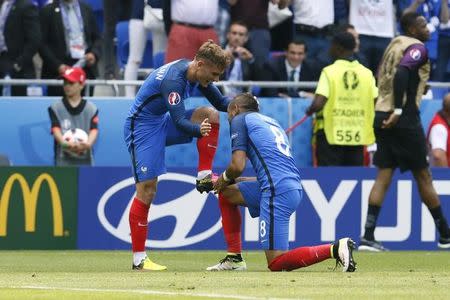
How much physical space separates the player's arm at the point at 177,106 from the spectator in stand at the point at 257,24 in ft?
21.5

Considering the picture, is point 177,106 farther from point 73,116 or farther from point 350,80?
point 350,80

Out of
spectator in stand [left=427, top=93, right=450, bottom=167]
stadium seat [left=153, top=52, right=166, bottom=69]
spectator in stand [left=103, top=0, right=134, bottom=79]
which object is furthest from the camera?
spectator in stand [left=103, top=0, right=134, bottom=79]

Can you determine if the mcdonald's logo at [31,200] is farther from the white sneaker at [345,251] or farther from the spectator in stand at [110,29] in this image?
the white sneaker at [345,251]

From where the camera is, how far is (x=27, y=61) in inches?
719

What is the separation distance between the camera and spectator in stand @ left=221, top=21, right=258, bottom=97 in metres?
18.5

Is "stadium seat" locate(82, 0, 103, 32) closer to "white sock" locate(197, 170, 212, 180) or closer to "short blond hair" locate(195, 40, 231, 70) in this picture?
"white sock" locate(197, 170, 212, 180)

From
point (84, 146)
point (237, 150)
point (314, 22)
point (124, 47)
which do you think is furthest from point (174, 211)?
point (237, 150)

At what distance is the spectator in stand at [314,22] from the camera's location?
19.0 metres

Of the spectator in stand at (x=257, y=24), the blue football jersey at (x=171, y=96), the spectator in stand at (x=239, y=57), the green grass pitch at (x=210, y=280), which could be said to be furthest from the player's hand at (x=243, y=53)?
the blue football jersey at (x=171, y=96)

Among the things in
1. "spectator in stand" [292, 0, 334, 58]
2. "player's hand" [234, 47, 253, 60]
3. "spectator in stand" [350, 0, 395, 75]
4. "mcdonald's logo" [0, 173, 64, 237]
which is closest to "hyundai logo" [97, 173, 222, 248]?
"mcdonald's logo" [0, 173, 64, 237]

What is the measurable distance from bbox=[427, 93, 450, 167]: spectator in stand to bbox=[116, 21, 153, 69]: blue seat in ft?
13.7

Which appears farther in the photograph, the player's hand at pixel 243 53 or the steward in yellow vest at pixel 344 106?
the player's hand at pixel 243 53

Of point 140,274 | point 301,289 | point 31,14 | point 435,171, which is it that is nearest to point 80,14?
point 31,14

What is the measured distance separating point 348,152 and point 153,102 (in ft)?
17.5
